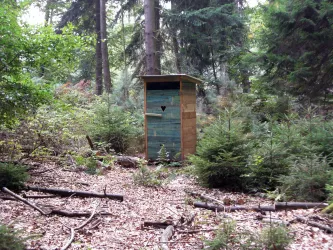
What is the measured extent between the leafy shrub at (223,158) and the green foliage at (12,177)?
320 centimetres

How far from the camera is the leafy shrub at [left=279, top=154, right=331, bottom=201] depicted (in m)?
5.24

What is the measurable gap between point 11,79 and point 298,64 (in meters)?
7.06

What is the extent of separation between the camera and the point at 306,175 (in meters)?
5.40

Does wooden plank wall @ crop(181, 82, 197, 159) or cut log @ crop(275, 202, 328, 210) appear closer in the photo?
cut log @ crop(275, 202, 328, 210)

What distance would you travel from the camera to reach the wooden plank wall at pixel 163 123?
29.7 feet

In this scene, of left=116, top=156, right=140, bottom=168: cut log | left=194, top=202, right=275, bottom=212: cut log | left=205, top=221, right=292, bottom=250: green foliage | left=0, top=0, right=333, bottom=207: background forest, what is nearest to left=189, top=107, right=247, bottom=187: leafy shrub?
left=0, top=0, right=333, bottom=207: background forest

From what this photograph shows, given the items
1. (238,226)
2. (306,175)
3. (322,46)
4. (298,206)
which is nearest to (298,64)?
(322,46)

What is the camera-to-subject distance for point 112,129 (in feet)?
34.2

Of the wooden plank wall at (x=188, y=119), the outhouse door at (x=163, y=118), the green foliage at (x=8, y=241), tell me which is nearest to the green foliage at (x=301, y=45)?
the wooden plank wall at (x=188, y=119)

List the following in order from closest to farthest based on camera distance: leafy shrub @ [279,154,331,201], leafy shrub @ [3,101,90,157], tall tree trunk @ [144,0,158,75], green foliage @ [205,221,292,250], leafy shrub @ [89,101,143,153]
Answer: green foliage @ [205,221,292,250] → leafy shrub @ [279,154,331,201] → leafy shrub @ [3,101,90,157] → leafy shrub @ [89,101,143,153] → tall tree trunk @ [144,0,158,75]

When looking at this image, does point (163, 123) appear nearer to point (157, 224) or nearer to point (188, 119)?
point (188, 119)

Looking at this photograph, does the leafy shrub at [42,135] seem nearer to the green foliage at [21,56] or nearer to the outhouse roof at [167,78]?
the green foliage at [21,56]

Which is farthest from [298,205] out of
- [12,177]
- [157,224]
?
[12,177]

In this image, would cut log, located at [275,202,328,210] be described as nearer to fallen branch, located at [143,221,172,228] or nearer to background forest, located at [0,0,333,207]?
background forest, located at [0,0,333,207]
